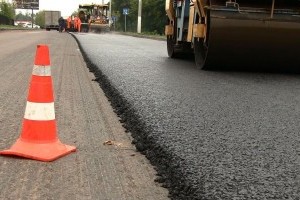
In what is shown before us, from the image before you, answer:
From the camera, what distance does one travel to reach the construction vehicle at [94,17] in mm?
45000

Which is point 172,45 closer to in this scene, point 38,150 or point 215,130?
point 215,130

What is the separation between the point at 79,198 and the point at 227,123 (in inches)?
77.5

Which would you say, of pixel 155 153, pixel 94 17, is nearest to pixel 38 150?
pixel 155 153

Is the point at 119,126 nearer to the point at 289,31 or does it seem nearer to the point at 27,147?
the point at 27,147

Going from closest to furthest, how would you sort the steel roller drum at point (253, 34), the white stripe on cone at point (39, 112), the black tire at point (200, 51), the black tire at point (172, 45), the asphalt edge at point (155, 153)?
the asphalt edge at point (155, 153), the white stripe on cone at point (39, 112), the steel roller drum at point (253, 34), the black tire at point (200, 51), the black tire at point (172, 45)

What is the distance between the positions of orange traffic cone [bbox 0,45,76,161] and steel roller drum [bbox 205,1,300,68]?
462cm

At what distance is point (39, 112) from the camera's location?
344 cm

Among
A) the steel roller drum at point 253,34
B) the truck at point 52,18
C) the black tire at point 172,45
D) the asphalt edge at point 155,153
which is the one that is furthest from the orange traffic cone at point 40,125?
the truck at point 52,18

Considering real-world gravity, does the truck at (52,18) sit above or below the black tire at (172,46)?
below

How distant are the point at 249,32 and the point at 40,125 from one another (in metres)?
5.01

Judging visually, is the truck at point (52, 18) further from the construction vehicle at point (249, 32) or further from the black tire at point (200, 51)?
the construction vehicle at point (249, 32)

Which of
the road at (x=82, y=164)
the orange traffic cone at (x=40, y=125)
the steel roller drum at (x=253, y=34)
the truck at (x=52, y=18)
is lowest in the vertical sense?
the truck at (x=52, y=18)

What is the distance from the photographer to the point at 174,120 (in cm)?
432

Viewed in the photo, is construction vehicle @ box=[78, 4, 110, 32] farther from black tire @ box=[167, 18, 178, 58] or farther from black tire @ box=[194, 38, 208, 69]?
black tire @ box=[194, 38, 208, 69]
